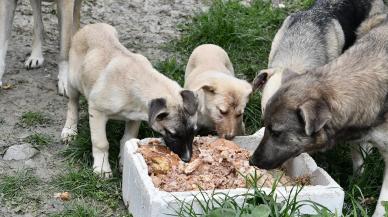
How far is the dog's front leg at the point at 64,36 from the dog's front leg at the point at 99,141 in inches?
62.7

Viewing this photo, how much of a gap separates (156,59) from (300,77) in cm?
334

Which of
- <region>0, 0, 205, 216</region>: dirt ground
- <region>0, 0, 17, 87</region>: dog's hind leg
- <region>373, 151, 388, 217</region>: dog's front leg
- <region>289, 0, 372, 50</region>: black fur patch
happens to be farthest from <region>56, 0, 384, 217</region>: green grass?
<region>0, 0, 17, 87</region>: dog's hind leg

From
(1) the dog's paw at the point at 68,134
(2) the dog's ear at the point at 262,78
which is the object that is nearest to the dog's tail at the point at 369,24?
(2) the dog's ear at the point at 262,78

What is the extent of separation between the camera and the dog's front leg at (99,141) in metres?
6.00

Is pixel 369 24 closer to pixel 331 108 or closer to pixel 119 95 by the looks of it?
pixel 331 108

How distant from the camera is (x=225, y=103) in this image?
6.23 m

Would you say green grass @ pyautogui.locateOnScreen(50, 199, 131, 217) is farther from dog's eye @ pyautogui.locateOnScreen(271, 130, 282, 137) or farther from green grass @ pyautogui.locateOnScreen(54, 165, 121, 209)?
dog's eye @ pyautogui.locateOnScreen(271, 130, 282, 137)

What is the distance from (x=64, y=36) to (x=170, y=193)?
3238mm

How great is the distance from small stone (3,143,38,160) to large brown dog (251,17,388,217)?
2211 mm

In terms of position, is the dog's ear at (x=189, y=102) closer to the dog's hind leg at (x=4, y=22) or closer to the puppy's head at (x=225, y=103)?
the puppy's head at (x=225, y=103)

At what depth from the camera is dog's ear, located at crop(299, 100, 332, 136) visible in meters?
4.83

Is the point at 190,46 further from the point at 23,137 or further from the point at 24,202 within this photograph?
the point at 24,202

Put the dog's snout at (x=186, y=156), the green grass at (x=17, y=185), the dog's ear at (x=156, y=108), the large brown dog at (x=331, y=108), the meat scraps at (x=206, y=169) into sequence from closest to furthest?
the large brown dog at (x=331, y=108), the meat scraps at (x=206, y=169), the dog's ear at (x=156, y=108), the dog's snout at (x=186, y=156), the green grass at (x=17, y=185)

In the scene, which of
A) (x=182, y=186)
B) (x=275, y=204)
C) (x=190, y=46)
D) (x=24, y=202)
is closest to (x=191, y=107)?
(x=182, y=186)
